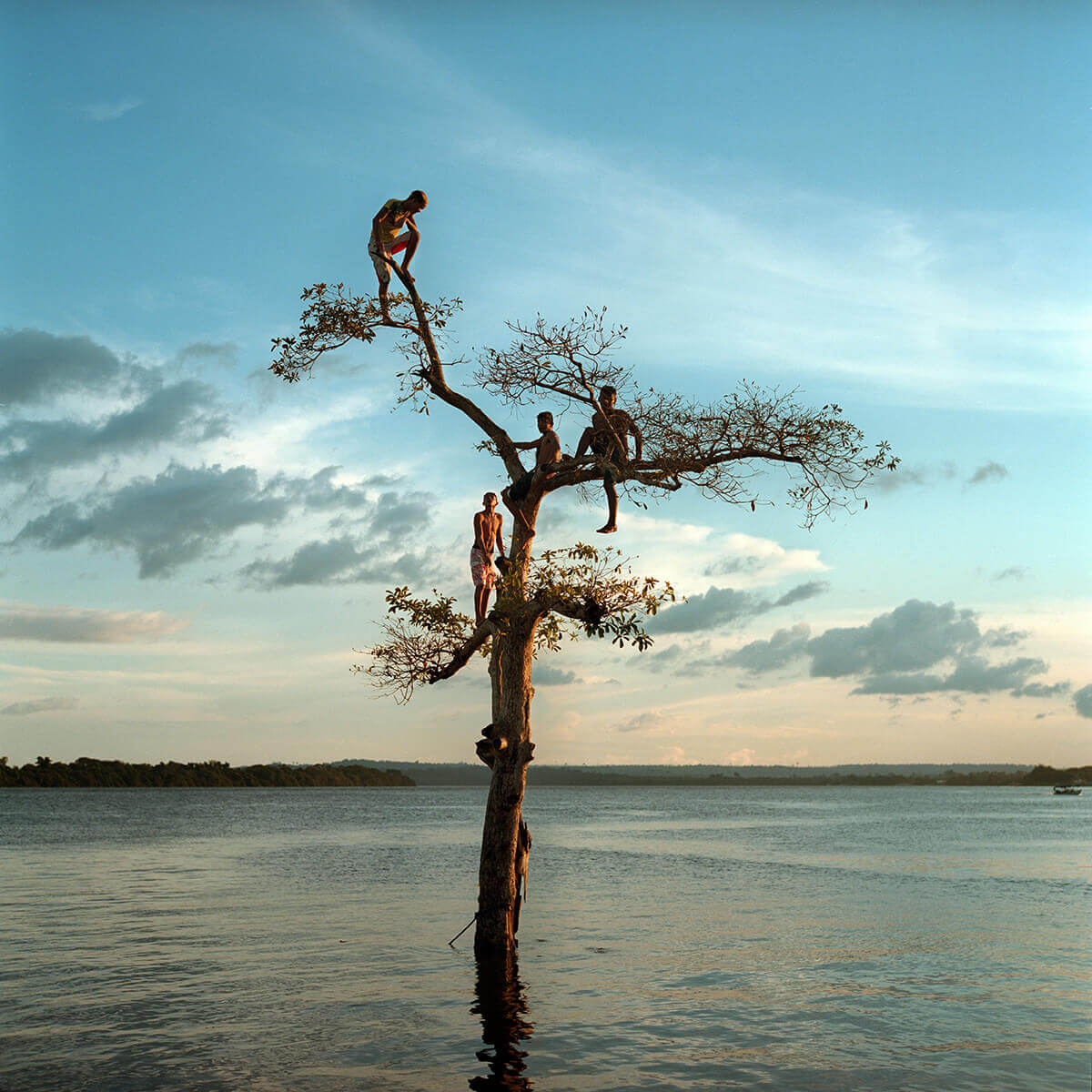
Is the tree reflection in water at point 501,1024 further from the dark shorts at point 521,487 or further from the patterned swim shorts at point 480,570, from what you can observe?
the dark shorts at point 521,487

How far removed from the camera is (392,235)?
13.6 meters

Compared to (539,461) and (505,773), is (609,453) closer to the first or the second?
(539,461)

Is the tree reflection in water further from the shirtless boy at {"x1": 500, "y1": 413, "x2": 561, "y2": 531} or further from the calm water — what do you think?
the shirtless boy at {"x1": 500, "y1": 413, "x2": 561, "y2": 531}

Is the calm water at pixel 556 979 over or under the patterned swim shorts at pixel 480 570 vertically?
under

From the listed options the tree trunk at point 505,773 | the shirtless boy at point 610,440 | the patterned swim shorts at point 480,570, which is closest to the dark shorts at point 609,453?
the shirtless boy at point 610,440

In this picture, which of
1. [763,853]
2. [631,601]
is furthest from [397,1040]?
[763,853]

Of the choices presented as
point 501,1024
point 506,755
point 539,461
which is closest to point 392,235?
point 539,461

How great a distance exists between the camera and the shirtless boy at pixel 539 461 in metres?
14.2

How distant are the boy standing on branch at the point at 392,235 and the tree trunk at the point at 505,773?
16.7 ft

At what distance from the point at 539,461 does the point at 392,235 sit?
3546 millimetres

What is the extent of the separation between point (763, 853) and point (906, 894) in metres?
16.6

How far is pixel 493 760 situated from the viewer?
1446 cm

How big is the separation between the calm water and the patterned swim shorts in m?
5.81

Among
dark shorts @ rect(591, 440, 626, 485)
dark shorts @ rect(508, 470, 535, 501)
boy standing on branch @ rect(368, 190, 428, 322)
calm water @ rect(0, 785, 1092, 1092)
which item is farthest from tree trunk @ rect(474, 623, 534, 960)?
boy standing on branch @ rect(368, 190, 428, 322)
